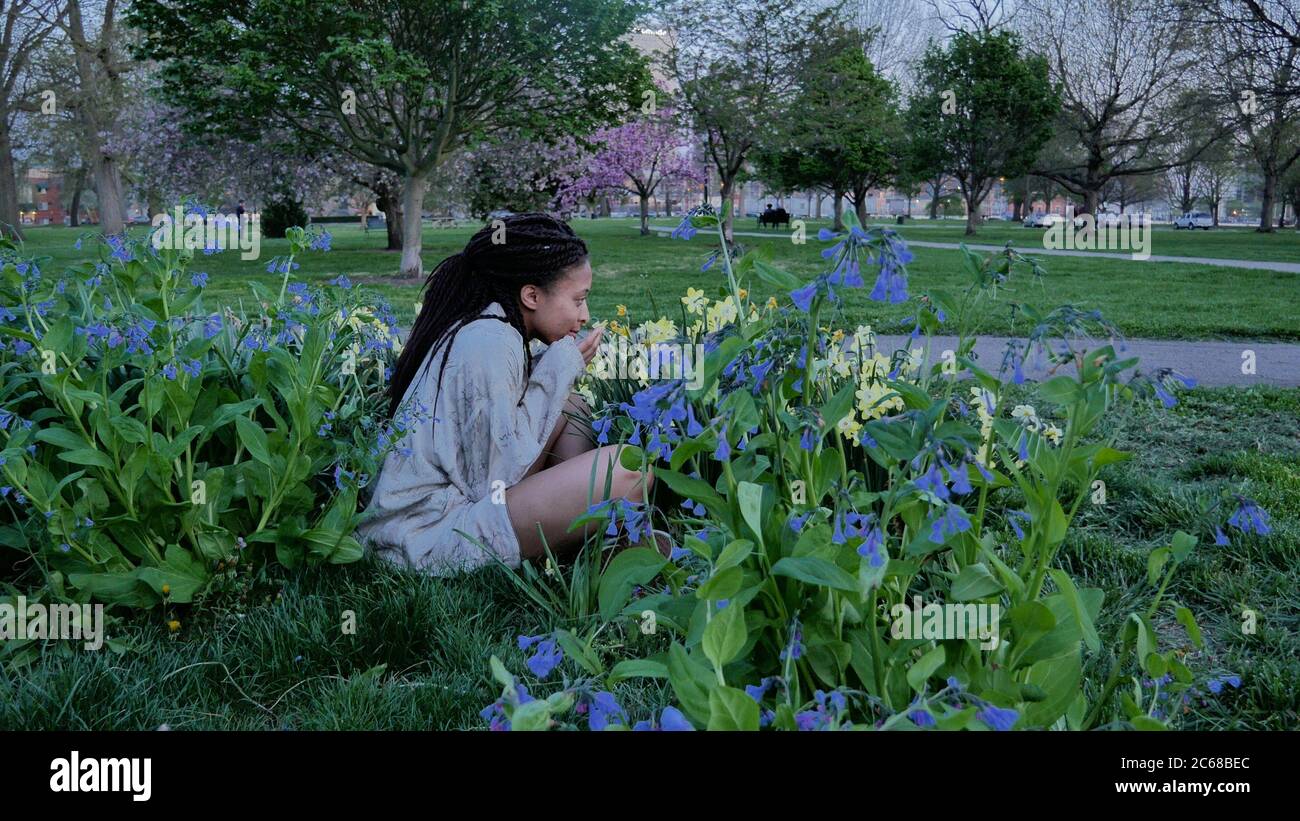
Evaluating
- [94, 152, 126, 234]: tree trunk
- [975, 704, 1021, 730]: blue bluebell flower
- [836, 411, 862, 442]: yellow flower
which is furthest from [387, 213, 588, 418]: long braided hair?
[94, 152, 126, 234]: tree trunk

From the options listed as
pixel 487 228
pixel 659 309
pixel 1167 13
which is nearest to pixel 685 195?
pixel 1167 13

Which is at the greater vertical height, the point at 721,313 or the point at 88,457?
the point at 721,313

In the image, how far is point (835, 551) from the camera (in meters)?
1.43

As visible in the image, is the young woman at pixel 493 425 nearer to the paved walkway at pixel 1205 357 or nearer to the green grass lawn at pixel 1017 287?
the green grass lawn at pixel 1017 287

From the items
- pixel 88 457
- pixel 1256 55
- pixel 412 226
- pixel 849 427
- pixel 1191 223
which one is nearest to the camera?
pixel 88 457

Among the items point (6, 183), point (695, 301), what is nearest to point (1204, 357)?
point (695, 301)

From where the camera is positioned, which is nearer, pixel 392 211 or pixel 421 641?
pixel 421 641

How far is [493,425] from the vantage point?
2.62 metres

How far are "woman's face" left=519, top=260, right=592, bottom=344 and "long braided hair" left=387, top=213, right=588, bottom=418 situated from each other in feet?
0.07

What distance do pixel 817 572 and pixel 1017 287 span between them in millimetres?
12694

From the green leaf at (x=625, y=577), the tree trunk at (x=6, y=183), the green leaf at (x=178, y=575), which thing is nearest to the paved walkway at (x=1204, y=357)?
the green leaf at (x=178, y=575)

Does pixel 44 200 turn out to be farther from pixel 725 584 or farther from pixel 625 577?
pixel 725 584

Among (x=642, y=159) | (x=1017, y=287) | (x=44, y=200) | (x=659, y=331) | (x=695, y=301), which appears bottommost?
(x=659, y=331)

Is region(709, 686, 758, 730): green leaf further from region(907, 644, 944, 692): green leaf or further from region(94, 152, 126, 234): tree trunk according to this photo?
region(94, 152, 126, 234): tree trunk
